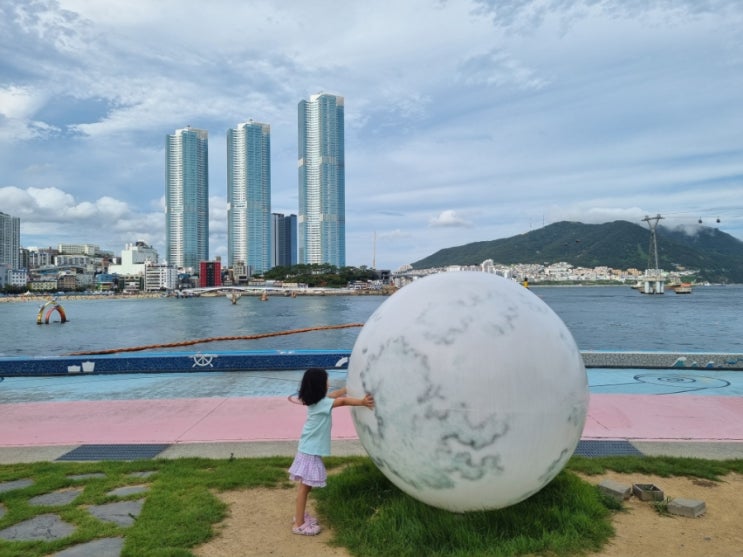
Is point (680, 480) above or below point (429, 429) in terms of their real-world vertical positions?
below

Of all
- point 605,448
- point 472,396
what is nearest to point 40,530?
point 472,396

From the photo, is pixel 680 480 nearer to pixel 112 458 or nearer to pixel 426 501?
pixel 426 501

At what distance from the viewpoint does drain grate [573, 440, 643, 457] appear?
6.88m

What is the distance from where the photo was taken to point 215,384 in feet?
39.8

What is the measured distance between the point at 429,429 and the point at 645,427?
220 inches

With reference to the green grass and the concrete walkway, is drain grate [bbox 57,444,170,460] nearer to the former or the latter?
the concrete walkway

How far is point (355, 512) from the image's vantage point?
15.6ft

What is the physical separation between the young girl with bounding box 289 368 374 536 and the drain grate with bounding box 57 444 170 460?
10.0 ft

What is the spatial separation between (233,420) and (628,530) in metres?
5.98

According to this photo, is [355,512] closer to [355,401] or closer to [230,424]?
[355,401]

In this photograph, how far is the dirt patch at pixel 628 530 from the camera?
422cm

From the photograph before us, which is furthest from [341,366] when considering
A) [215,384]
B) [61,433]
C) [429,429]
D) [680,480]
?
[429,429]

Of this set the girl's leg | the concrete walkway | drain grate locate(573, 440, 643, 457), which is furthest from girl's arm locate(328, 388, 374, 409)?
drain grate locate(573, 440, 643, 457)

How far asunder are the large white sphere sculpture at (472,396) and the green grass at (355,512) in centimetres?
27
